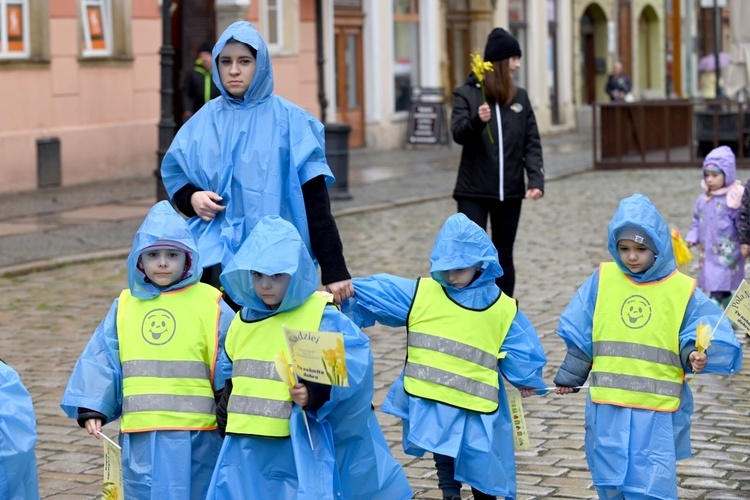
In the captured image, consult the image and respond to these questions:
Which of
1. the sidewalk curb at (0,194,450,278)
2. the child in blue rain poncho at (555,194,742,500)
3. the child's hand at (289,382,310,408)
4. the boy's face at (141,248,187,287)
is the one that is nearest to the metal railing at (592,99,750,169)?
the sidewalk curb at (0,194,450,278)

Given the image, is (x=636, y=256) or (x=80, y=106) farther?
(x=80, y=106)

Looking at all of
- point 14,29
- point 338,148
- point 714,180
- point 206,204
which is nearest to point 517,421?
point 206,204

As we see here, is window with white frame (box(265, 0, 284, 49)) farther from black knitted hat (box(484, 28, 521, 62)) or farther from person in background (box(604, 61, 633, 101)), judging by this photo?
black knitted hat (box(484, 28, 521, 62))

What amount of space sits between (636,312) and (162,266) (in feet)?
5.54

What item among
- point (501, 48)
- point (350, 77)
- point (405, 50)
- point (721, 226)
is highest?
point (405, 50)

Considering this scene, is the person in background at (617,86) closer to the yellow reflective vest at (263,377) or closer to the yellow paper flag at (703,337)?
the yellow paper flag at (703,337)

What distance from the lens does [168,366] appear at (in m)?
4.92

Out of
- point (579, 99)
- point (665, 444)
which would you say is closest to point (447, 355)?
point (665, 444)

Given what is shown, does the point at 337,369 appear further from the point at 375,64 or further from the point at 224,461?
the point at 375,64

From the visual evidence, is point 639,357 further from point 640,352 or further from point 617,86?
point 617,86

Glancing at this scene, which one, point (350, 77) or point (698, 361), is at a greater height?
point (350, 77)

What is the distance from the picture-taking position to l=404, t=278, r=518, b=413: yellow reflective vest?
5.54 metres

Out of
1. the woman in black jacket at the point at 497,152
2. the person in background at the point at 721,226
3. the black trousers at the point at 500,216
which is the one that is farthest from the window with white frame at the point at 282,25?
the black trousers at the point at 500,216

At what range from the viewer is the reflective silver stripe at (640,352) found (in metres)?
5.45
